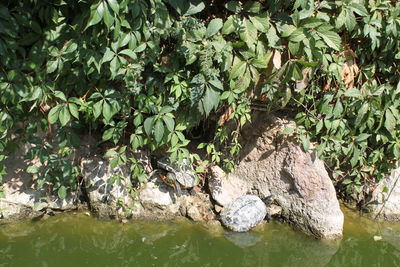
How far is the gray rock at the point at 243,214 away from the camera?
3021 millimetres

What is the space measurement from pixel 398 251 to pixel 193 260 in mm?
1360

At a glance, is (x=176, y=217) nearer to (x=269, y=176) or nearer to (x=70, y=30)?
(x=269, y=176)

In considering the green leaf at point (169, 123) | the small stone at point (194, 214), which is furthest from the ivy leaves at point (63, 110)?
the small stone at point (194, 214)

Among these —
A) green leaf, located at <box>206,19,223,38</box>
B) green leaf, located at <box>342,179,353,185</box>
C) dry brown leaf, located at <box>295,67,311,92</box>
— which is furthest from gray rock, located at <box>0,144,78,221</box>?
green leaf, located at <box>342,179,353,185</box>

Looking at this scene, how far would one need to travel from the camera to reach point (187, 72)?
275cm

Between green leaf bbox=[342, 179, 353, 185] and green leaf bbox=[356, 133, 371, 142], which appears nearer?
green leaf bbox=[356, 133, 371, 142]

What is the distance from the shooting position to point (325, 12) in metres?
2.77

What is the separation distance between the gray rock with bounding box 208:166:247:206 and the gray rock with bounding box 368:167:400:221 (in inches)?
37.6

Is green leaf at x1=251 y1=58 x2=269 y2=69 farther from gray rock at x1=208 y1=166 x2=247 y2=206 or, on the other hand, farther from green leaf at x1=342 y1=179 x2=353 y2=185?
green leaf at x1=342 y1=179 x2=353 y2=185

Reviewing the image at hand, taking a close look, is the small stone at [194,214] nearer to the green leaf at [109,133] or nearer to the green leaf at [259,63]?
the green leaf at [109,133]

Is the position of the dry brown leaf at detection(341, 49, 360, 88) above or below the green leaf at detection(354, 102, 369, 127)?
above

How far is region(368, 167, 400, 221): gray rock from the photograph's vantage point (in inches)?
129

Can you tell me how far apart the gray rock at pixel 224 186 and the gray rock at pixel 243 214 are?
79 millimetres

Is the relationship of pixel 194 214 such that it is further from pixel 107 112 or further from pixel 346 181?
pixel 346 181
